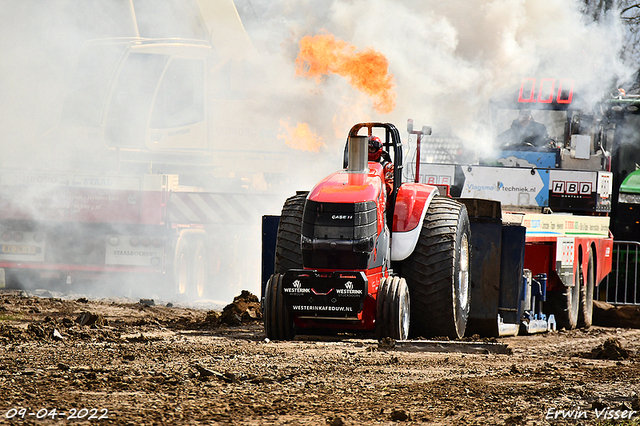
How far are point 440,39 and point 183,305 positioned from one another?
6.67 meters

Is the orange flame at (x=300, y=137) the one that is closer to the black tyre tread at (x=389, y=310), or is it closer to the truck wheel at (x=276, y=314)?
the truck wheel at (x=276, y=314)

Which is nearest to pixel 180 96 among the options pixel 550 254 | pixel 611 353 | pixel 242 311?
pixel 242 311

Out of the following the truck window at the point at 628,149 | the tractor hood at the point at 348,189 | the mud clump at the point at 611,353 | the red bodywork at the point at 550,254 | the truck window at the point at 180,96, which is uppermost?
the truck window at the point at 180,96

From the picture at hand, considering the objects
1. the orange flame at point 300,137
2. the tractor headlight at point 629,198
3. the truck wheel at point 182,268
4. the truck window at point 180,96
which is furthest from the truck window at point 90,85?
the tractor headlight at point 629,198

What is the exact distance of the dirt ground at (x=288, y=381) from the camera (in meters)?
4.49

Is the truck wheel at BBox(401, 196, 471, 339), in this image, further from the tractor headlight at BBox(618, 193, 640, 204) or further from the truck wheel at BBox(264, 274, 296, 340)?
the tractor headlight at BBox(618, 193, 640, 204)

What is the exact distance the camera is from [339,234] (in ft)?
24.2

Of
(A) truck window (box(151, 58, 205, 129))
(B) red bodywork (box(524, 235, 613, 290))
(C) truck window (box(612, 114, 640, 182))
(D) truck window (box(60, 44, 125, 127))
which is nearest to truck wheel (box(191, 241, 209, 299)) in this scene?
(A) truck window (box(151, 58, 205, 129))

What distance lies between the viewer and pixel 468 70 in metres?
14.9

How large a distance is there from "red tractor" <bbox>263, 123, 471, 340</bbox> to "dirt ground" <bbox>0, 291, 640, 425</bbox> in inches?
11.3

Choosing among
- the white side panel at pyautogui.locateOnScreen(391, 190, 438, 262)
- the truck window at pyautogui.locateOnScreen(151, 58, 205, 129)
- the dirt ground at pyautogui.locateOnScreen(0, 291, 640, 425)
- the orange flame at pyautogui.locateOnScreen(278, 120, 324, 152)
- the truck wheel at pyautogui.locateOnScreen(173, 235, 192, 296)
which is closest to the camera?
the dirt ground at pyautogui.locateOnScreen(0, 291, 640, 425)

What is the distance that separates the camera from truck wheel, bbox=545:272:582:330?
37.3 ft

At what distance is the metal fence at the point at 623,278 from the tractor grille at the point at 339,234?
7564 millimetres

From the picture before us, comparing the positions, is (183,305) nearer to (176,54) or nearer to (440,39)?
(176,54)
